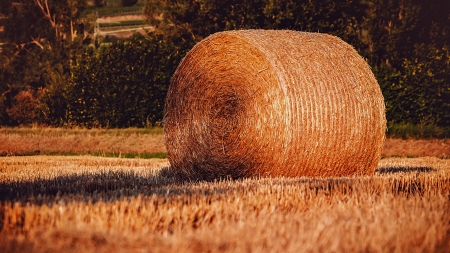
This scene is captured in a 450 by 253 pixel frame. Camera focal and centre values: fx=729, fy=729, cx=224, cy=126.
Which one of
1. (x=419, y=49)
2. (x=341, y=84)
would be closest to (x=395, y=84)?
(x=419, y=49)

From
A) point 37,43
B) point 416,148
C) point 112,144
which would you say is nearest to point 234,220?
point 416,148

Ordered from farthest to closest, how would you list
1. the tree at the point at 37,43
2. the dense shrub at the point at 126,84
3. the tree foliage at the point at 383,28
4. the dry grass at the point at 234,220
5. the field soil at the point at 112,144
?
the tree at the point at 37,43, the dense shrub at the point at 126,84, the tree foliage at the point at 383,28, the field soil at the point at 112,144, the dry grass at the point at 234,220

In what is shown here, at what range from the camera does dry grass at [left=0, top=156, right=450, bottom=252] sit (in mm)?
4770

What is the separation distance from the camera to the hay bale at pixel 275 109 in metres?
10.1

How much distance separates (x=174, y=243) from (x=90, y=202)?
5.61 ft

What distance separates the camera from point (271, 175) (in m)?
10.2

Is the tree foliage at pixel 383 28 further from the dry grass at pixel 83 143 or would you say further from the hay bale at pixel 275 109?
the hay bale at pixel 275 109

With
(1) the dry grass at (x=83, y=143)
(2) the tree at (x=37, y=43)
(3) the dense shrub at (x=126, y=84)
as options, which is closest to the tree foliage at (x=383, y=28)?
(3) the dense shrub at (x=126, y=84)

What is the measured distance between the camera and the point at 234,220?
5.93m

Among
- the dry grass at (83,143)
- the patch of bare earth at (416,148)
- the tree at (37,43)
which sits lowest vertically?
the dry grass at (83,143)

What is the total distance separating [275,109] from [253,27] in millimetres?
17586

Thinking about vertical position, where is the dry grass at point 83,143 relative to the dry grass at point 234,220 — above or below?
below

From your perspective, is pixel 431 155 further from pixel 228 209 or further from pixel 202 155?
pixel 228 209

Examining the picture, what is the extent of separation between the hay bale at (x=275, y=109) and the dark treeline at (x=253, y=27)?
13068 millimetres
